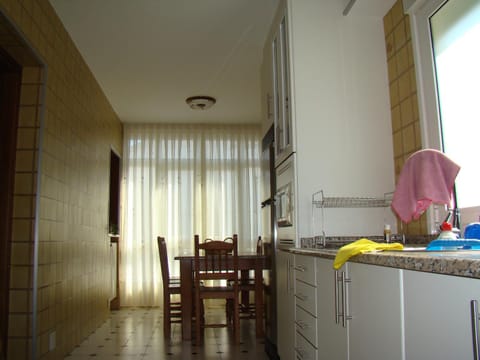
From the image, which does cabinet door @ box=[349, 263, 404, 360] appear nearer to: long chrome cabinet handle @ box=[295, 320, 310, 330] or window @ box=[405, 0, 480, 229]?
long chrome cabinet handle @ box=[295, 320, 310, 330]

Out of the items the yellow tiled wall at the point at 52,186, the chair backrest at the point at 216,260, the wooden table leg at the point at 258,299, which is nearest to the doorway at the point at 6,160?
the yellow tiled wall at the point at 52,186

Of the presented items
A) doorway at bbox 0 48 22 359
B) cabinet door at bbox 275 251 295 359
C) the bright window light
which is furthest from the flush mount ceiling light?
the bright window light

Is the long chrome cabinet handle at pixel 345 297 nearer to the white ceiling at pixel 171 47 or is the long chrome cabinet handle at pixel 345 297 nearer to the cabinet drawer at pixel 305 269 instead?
the cabinet drawer at pixel 305 269

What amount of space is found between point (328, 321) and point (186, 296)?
9.50ft

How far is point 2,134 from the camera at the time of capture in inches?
118

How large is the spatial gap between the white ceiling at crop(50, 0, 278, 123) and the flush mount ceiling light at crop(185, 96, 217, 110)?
83 millimetres

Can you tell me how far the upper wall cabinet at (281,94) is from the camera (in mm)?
2809

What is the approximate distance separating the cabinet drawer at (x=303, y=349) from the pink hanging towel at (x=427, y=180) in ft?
2.36

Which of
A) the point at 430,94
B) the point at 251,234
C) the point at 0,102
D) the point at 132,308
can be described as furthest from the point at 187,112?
the point at 430,94

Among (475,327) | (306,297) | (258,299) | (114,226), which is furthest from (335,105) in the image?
(114,226)

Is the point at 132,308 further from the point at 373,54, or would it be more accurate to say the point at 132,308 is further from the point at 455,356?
the point at 455,356

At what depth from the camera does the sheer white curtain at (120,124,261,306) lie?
6383mm

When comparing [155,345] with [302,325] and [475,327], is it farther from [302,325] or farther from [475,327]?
[475,327]

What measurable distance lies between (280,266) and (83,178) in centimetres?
233
